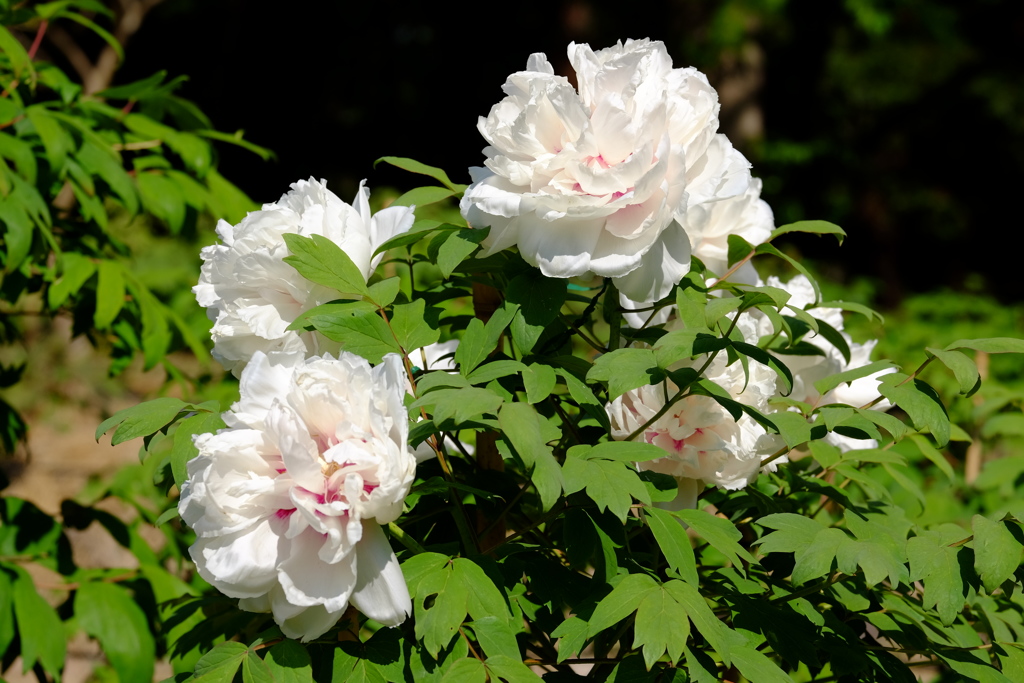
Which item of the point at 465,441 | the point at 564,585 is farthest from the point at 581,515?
the point at 465,441

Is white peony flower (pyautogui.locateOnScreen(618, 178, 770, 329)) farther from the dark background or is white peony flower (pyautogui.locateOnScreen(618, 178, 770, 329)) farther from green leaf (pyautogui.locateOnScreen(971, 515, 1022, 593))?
the dark background

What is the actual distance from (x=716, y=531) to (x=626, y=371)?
185 mm

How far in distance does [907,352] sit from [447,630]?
11.4 feet

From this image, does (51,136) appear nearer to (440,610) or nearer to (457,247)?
(457,247)

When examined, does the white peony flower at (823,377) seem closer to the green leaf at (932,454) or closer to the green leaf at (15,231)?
the green leaf at (932,454)

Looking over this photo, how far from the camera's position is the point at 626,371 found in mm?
801

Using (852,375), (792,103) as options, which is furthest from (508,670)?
(792,103)

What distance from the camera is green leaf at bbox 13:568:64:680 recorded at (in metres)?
1.39

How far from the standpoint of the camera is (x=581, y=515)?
82 cm

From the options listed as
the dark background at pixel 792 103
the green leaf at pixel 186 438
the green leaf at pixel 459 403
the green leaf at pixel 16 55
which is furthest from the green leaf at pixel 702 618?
the dark background at pixel 792 103

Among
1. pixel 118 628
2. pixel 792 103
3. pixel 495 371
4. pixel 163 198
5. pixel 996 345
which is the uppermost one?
pixel 996 345

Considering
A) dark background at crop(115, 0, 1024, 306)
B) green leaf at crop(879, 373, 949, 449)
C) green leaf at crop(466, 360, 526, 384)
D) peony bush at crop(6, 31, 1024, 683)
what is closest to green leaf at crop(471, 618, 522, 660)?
peony bush at crop(6, 31, 1024, 683)

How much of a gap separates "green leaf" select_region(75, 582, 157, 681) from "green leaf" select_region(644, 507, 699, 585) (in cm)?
107

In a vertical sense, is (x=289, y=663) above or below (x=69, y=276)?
above
